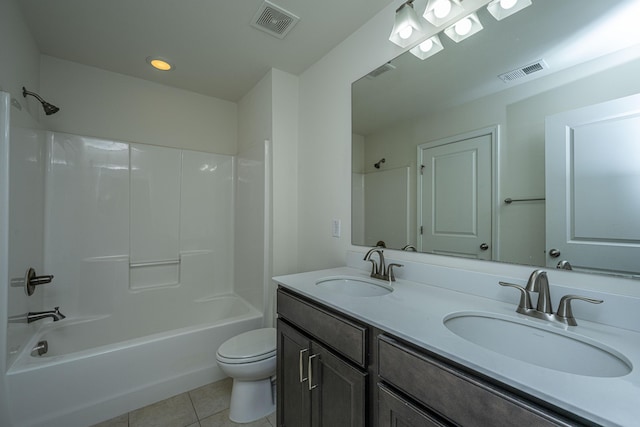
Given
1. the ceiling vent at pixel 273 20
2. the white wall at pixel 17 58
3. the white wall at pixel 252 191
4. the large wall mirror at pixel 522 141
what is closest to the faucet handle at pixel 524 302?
the large wall mirror at pixel 522 141

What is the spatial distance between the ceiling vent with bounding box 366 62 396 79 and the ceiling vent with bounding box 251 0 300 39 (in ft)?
1.85

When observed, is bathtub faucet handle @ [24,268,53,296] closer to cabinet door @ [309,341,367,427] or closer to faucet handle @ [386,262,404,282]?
cabinet door @ [309,341,367,427]

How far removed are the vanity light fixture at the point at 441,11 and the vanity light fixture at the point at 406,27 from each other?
0.19 feet

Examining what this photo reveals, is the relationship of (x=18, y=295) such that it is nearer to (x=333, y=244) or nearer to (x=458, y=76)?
(x=333, y=244)

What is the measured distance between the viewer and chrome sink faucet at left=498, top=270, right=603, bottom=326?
2.55 feet

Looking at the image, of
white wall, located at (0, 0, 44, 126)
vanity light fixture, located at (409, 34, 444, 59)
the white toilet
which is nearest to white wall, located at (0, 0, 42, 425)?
white wall, located at (0, 0, 44, 126)

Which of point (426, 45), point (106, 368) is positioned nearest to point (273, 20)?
point (426, 45)

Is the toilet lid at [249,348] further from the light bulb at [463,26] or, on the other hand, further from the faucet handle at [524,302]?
the light bulb at [463,26]

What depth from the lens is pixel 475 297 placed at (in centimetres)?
103

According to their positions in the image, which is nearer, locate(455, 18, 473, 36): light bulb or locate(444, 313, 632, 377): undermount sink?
locate(444, 313, 632, 377): undermount sink

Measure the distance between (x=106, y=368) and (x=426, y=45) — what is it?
2602mm

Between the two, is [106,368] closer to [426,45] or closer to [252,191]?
[252,191]


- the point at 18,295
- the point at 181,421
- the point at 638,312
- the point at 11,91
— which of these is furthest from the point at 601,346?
the point at 11,91

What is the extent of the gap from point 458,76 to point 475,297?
1.02 meters
